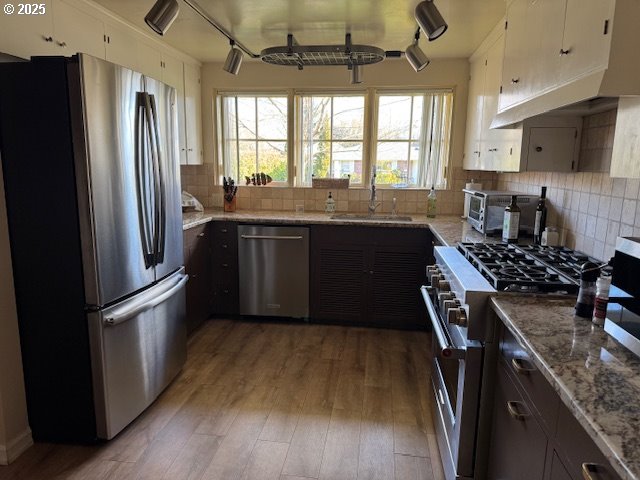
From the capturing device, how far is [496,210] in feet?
8.87

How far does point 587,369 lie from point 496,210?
1.84 m

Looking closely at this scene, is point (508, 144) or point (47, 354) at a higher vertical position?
point (508, 144)

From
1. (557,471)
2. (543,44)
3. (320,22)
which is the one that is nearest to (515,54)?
(543,44)

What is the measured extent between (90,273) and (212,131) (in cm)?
253

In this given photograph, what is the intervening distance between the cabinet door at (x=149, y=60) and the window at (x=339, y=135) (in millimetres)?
853

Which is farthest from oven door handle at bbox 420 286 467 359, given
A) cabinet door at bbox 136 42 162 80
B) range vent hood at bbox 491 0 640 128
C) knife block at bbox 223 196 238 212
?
cabinet door at bbox 136 42 162 80

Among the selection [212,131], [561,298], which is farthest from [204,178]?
[561,298]

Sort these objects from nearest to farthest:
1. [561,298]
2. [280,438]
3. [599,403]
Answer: [599,403] < [561,298] < [280,438]

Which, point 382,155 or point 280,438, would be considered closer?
point 280,438

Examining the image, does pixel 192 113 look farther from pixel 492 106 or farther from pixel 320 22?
pixel 492 106

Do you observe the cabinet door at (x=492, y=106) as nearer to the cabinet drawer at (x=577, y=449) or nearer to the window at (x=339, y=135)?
the window at (x=339, y=135)

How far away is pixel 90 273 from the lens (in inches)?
73.5

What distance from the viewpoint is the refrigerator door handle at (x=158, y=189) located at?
2.18 m

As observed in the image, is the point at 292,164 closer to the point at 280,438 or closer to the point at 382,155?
the point at 382,155
